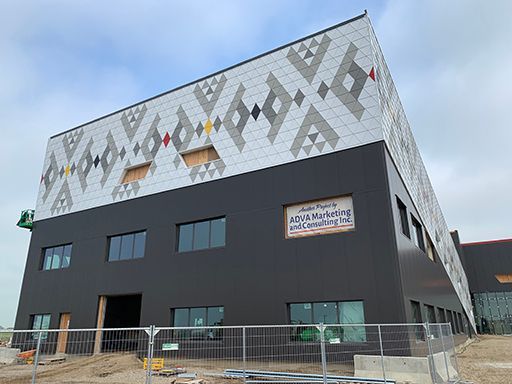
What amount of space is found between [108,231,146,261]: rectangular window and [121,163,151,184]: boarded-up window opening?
3.27m

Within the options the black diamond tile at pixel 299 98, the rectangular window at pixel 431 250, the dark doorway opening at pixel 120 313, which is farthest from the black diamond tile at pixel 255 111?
the rectangular window at pixel 431 250

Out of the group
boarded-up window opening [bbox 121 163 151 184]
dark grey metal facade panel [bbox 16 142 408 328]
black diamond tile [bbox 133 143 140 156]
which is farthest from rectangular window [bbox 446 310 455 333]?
black diamond tile [bbox 133 143 140 156]

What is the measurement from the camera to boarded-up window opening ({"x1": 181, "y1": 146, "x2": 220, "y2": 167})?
797 inches

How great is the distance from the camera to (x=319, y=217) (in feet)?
53.8

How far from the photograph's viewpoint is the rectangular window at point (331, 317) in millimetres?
14188

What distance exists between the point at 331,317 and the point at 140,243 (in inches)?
438

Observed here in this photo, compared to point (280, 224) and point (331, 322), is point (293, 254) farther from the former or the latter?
point (331, 322)

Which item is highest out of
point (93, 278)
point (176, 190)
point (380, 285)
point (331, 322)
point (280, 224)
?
point (176, 190)

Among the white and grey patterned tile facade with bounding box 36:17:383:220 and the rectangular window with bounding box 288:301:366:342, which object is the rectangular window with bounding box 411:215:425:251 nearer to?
the white and grey patterned tile facade with bounding box 36:17:383:220

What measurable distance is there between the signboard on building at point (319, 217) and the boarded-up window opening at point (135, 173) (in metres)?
9.46

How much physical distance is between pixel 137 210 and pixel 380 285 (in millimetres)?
13514

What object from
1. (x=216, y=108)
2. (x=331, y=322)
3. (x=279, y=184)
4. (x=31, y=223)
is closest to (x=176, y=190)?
(x=216, y=108)

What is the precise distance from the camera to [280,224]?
16969mm

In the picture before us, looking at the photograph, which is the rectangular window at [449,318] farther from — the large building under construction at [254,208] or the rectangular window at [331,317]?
the rectangular window at [331,317]
